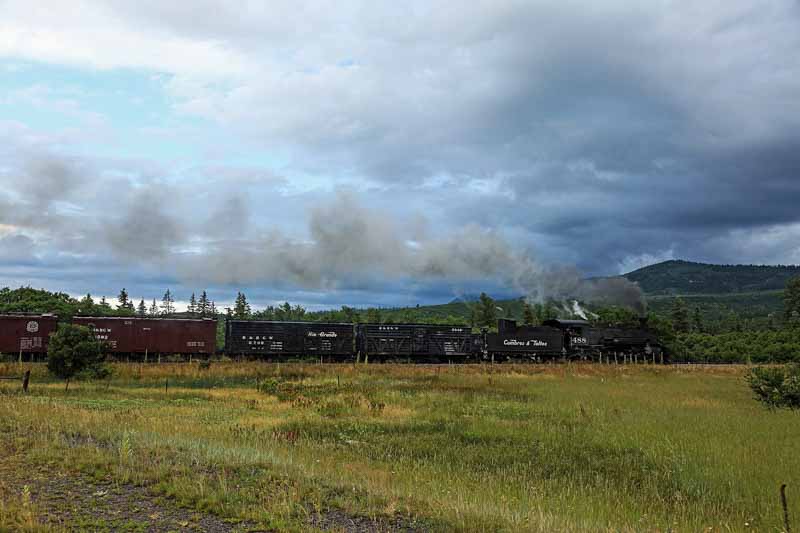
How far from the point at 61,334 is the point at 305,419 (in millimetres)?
22666

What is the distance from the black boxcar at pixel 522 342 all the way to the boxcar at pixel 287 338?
15432 millimetres

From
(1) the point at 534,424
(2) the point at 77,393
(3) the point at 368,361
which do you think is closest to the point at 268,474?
(1) the point at 534,424

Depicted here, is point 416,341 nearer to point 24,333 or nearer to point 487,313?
point 24,333

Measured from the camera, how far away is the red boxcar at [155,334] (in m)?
46.5

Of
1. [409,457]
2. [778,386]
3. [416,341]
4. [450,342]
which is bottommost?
[409,457]

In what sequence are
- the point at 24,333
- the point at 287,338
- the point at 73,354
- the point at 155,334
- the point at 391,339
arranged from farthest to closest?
1. the point at 391,339
2. the point at 287,338
3. the point at 155,334
4. the point at 24,333
5. the point at 73,354

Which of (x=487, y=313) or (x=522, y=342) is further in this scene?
(x=487, y=313)

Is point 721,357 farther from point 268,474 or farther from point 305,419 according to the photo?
point 268,474

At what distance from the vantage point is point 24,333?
144 ft

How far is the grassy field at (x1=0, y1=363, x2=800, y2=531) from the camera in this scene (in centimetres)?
994

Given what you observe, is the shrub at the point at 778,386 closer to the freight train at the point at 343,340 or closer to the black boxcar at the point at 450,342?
the freight train at the point at 343,340

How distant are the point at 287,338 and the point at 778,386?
39126mm

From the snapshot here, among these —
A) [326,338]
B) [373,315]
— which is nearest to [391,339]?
[326,338]

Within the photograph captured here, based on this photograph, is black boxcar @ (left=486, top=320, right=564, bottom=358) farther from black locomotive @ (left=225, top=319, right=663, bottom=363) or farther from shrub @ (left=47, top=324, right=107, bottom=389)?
shrub @ (left=47, top=324, right=107, bottom=389)
